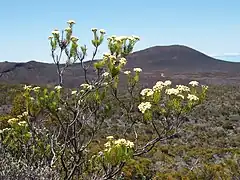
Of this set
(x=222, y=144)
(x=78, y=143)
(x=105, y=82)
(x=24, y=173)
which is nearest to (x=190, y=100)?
(x=105, y=82)

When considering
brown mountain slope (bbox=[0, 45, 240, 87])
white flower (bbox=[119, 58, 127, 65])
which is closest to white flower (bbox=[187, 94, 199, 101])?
white flower (bbox=[119, 58, 127, 65])

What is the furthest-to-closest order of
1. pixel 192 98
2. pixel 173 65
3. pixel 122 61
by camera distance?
pixel 173 65, pixel 122 61, pixel 192 98

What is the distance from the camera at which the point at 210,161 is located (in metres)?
11.9

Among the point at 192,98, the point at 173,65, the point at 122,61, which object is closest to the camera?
the point at 192,98

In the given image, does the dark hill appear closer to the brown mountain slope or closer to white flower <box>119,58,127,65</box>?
the brown mountain slope

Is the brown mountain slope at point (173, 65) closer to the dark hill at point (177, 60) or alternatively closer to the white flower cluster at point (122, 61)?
the dark hill at point (177, 60)

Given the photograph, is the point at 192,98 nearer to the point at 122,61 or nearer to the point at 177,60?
the point at 122,61

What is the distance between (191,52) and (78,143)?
96.0m

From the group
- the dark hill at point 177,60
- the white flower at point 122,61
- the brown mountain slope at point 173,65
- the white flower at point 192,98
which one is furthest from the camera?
the dark hill at point 177,60

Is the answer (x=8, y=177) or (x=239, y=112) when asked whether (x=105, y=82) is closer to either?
(x=8, y=177)

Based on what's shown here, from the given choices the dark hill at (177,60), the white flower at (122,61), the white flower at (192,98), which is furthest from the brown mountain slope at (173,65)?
the white flower at (192,98)

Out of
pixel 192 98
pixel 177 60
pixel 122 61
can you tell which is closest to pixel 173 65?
pixel 177 60

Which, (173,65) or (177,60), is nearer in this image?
(173,65)

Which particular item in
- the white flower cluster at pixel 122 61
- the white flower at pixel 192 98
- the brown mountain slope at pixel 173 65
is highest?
the white flower cluster at pixel 122 61
